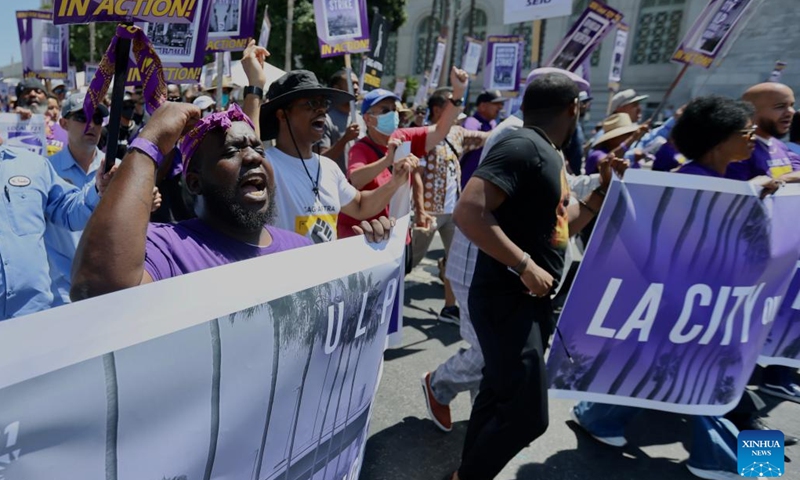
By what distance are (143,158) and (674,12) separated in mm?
28459

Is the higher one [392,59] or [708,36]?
[392,59]

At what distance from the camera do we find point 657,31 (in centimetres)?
2498

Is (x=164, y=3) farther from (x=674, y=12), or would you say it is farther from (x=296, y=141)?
(x=674, y=12)

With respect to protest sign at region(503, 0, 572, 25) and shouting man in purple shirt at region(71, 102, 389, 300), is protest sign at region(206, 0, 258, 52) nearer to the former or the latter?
protest sign at region(503, 0, 572, 25)

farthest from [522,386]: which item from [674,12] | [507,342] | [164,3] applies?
[674,12]

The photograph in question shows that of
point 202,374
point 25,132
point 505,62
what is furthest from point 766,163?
point 505,62

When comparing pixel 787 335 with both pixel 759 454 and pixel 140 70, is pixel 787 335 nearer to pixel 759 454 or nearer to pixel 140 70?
pixel 759 454

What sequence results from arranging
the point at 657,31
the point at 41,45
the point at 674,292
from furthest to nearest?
the point at 657,31, the point at 41,45, the point at 674,292

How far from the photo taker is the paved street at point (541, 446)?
268 centimetres

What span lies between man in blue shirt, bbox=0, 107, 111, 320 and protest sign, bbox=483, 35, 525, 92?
762cm

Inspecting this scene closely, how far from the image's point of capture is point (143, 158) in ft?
4.28

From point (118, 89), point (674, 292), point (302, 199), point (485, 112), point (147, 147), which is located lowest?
point (674, 292)

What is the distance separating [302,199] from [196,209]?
0.77 meters

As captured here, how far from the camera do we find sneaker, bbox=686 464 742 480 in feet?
8.72
